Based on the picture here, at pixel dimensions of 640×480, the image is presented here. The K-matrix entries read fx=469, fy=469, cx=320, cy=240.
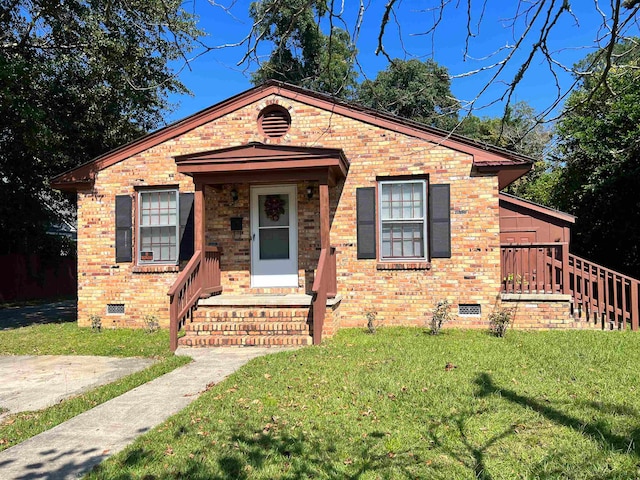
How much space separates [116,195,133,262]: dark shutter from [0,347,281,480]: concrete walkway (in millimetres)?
4597

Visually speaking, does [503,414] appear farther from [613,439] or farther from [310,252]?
[310,252]

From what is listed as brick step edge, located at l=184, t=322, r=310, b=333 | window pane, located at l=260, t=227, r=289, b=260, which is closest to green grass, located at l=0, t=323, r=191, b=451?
brick step edge, located at l=184, t=322, r=310, b=333

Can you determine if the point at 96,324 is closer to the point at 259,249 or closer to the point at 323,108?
the point at 259,249

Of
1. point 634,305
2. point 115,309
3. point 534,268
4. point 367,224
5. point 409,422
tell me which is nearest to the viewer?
point 409,422

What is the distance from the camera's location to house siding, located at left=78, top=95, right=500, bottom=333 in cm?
900

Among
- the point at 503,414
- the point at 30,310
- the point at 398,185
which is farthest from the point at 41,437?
the point at 30,310

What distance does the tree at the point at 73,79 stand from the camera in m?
9.82

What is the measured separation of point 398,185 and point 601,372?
5.06m

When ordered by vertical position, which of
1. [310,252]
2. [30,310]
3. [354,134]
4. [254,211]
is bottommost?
[30,310]

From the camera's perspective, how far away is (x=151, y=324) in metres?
9.42

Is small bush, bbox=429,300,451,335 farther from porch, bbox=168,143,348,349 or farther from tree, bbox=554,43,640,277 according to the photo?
tree, bbox=554,43,640,277

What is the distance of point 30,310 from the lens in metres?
15.0

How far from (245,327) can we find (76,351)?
113 inches

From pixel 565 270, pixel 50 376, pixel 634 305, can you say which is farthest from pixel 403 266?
pixel 50 376
